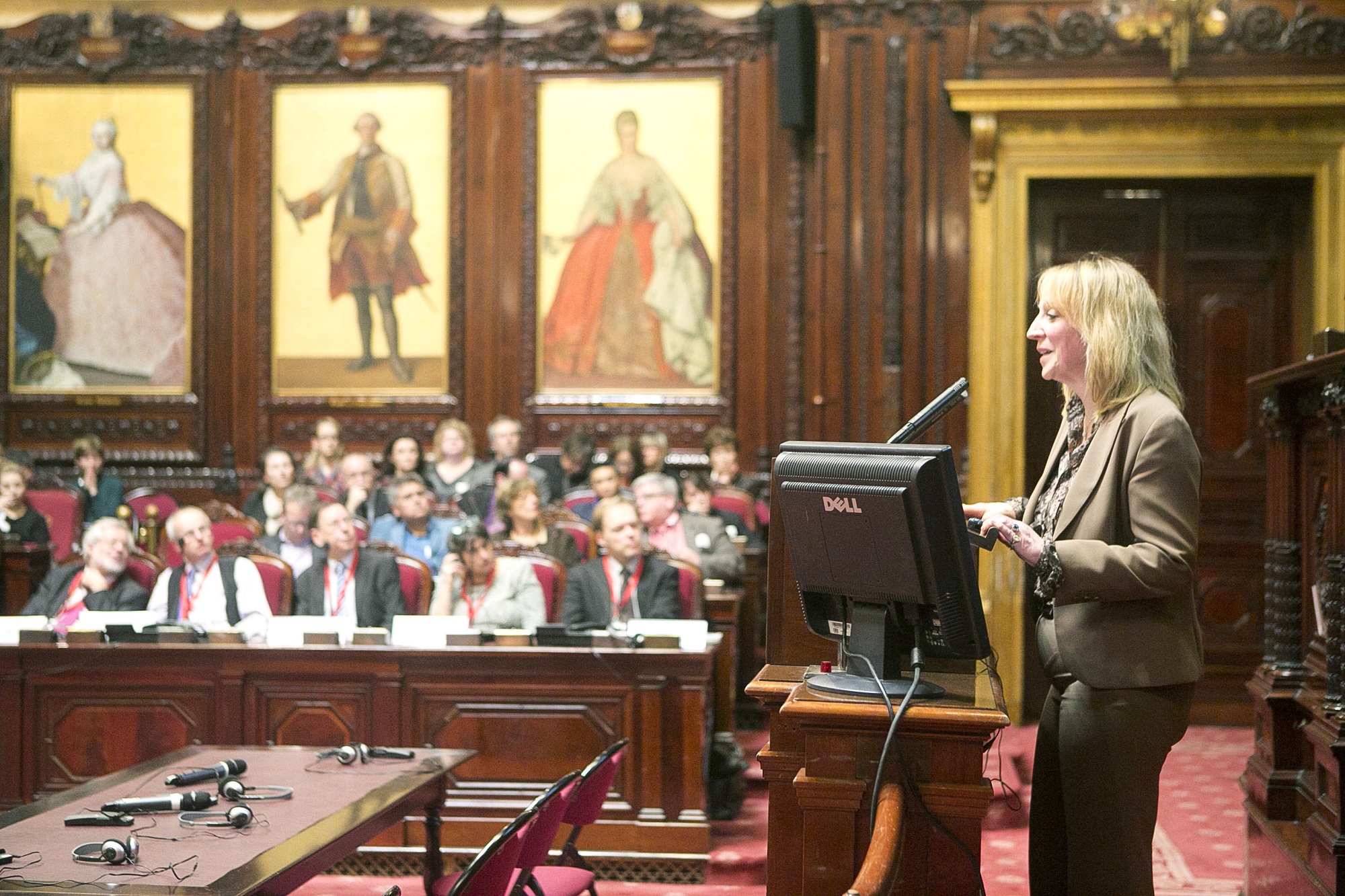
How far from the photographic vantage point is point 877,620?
1930 mm

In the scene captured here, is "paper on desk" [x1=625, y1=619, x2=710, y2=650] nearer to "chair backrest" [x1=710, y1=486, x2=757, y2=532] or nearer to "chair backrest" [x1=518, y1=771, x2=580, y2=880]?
"chair backrest" [x1=518, y1=771, x2=580, y2=880]

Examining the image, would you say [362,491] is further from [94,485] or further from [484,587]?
[484,587]

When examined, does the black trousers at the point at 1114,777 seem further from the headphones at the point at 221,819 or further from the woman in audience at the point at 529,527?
the woman in audience at the point at 529,527

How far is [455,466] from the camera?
7.97 m

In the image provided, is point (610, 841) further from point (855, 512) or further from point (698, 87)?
point (698, 87)

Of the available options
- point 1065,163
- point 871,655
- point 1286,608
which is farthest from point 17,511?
point 871,655

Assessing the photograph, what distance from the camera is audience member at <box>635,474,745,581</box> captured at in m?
6.37

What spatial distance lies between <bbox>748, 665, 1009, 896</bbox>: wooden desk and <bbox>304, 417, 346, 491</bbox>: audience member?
669cm

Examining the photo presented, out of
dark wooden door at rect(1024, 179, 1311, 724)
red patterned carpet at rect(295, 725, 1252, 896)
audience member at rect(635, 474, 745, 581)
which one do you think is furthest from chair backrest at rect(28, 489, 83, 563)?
dark wooden door at rect(1024, 179, 1311, 724)

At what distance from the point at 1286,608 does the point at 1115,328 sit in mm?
1810

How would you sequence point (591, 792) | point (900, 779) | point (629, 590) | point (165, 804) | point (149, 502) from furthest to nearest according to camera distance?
point (149, 502) < point (629, 590) < point (591, 792) < point (165, 804) < point (900, 779)

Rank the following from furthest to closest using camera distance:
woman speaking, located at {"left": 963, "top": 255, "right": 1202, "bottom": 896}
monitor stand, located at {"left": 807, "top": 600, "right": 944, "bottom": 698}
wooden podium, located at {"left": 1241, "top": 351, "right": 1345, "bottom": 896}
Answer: wooden podium, located at {"left": 1241, "top": 351, "right": 1345, "bottom": 896} < woman speaking, located at {"left": 963, "top": 255, "right": 1202, "bottom": 896} < monitor stand, located at {"left": 807, "top": 600, "right": 944, "bottom": 698}

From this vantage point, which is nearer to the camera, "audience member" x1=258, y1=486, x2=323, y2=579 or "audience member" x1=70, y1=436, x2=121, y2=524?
"audience member" x1=258, y1=486, x2=323, y2=579

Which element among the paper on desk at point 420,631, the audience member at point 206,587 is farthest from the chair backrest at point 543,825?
the audience member at point 206,587
